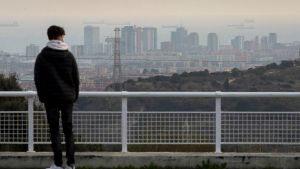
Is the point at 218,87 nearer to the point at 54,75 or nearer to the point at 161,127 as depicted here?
the point at 161,127

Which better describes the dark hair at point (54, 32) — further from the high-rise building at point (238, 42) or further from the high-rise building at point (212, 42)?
the high-rise building at point (238, 42)

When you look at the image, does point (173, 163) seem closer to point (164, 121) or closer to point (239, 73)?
point (164, 121)

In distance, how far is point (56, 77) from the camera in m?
8.68

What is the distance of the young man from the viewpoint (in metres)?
8.70

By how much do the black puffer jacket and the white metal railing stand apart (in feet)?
6.33

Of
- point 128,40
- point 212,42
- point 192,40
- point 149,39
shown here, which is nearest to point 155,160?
point 128,40

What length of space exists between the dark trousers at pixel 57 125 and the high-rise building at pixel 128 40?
1838 inches

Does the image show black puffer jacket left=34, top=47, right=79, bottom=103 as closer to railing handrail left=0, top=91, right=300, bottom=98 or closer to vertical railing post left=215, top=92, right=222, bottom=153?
railing handrail left=0, top=91, right=300, bottom=98

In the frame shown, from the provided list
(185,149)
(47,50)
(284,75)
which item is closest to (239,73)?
(284,75)

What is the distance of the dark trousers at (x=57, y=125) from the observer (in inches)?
348

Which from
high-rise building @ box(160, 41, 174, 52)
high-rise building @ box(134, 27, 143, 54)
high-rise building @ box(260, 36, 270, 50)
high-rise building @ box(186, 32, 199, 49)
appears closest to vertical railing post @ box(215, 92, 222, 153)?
high-rise building @ box(134, 27, 143, 54)

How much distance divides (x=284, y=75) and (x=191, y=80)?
7.17 metres

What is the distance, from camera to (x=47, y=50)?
8.73 meters

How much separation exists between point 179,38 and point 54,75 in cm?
5459
